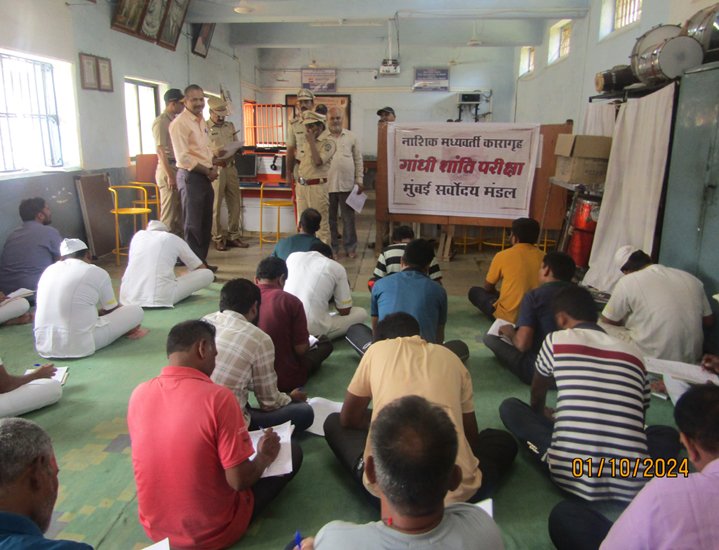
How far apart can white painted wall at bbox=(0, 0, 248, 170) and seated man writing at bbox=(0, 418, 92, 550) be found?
497 cm

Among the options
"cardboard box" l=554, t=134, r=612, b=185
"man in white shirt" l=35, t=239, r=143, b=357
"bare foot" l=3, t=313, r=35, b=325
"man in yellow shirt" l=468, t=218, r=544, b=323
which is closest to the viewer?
"man in white shirt" l=35, t=239, r=143, b=357

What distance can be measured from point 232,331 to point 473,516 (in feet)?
4.61

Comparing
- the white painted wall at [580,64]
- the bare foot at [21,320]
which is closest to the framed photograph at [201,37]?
the white painted wall at [580,64]

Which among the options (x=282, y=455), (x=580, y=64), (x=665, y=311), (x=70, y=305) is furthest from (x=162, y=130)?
(x=580, y=64)

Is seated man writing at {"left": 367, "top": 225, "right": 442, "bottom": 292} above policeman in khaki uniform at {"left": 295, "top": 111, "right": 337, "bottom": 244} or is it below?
below

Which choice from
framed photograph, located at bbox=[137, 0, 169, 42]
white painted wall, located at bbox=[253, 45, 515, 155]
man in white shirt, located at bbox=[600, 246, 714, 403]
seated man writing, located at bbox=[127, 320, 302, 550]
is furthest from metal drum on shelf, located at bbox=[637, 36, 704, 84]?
white painted wall, located at bbox=[253, 45, 515, 155]

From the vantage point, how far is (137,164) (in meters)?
6.92

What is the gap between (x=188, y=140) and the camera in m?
5.05

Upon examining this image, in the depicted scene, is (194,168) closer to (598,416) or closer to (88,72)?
(88,72)

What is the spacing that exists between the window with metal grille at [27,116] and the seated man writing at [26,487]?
4.96 meters

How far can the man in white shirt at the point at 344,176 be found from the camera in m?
6.01

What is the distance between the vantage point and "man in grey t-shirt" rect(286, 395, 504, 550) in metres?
1.02

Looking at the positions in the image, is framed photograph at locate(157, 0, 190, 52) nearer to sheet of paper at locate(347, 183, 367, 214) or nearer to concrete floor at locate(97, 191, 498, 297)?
concrete floor at locate(97, 191, 498, 297)
